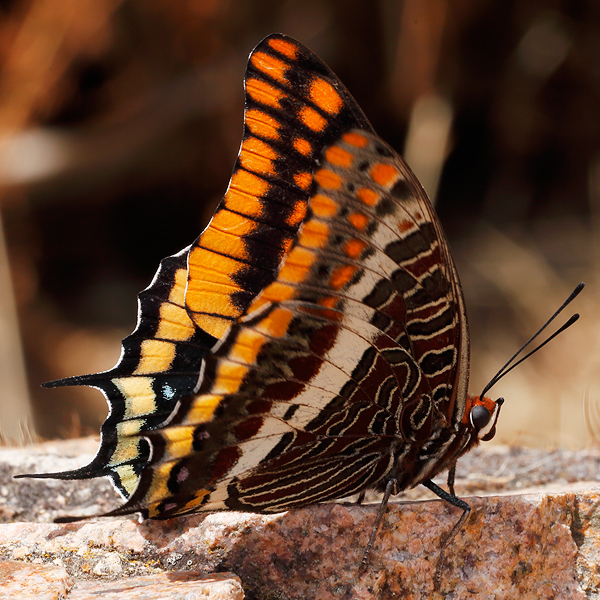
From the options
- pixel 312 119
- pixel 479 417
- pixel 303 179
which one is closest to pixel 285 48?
pixel 312 119

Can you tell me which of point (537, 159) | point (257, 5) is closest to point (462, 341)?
point (257, 5)

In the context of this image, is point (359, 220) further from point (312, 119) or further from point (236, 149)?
point (236, 149)

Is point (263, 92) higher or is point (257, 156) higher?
point (263, 92)

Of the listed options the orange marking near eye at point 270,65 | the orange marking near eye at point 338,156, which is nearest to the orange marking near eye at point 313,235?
the orange marking near eye at point 338,156

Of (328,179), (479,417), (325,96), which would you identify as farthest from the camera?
(479,417)

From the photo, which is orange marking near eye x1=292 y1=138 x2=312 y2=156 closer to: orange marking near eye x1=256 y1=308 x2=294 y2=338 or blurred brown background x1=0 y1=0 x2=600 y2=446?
orange marking near eye x1=256 y1=308 x2=294 y2=338

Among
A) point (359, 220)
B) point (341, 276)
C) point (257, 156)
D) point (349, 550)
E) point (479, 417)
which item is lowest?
point (349, 550)

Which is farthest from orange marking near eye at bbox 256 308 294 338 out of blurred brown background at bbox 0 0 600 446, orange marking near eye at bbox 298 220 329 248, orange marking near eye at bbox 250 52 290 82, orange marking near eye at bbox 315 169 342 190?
blurred brown background at bbox 0 0 600 446
